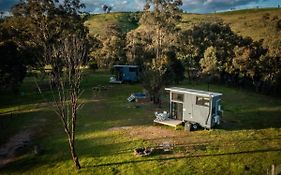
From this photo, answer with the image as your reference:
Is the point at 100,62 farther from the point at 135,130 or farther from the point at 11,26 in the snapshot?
the point at 135,130

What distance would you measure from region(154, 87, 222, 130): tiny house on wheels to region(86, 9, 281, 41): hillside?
38908 millimetres

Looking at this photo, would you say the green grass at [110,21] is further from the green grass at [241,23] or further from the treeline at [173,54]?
the treeline at [173,54]

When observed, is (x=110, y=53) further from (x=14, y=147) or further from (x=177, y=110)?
(x=14, y=147)

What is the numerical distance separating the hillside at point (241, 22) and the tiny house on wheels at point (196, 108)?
38908 millimetres

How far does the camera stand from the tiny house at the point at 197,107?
91.8 feet

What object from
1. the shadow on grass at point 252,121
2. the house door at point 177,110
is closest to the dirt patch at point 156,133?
the house door at point 177,110

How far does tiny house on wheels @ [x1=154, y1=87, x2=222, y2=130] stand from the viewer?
91.9 feet

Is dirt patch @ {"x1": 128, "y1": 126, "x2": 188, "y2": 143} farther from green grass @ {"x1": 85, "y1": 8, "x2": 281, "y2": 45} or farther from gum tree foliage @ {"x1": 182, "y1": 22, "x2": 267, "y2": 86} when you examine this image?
green grass @ {"x1": 85, "y1": 8, "x2": 281, "y2": 45}

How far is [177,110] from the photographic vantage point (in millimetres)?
30922

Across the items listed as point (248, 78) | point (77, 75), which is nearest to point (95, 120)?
point (77, 75)

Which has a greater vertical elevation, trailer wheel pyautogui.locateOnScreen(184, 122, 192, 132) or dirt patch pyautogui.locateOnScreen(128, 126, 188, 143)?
trailer wheel pyautogui.locateOnScreen(184, 122, 192, 132)

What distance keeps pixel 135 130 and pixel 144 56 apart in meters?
32.7

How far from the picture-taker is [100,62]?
73.1 meters

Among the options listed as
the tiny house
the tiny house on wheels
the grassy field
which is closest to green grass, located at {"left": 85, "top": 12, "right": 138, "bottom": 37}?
the grassy field
